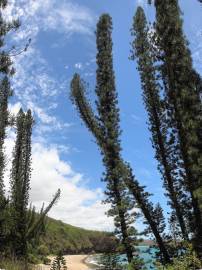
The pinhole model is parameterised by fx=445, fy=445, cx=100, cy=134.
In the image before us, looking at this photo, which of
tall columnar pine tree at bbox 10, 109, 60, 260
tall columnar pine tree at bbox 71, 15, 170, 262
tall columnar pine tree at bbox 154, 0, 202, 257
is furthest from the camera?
tall columnar pine tree at bbox 10, 109, 60, 260

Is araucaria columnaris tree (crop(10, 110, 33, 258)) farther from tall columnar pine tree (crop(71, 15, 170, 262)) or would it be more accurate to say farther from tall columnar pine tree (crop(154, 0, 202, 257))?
tall columnar pine tree (crop(154, 0, 202, 257))

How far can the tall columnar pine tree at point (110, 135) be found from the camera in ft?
74.1

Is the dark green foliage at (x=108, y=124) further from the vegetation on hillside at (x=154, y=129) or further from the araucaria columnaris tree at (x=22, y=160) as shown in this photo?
the araucaria columnaris tree at (x=22, y=160)

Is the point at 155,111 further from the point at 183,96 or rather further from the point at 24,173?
the point at 24,173

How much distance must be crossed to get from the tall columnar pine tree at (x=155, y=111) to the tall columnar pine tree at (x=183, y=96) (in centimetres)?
77

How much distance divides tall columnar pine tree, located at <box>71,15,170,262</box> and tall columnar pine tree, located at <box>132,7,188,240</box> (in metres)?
1.57

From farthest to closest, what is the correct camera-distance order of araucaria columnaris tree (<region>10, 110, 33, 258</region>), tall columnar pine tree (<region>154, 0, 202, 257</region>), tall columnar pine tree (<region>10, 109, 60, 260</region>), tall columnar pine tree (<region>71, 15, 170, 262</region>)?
1. araucaria columnaris tree (<region>10, 110, 33, 258</region>)
2. tall columnar pine tree (<region>10, 109, 60, 260</region>)
3. tall columnar pine tree (<region>71, 15, 170, 262</region>)
4. tall columnar pine tree (<region>154, 0, 202, 257</region>)

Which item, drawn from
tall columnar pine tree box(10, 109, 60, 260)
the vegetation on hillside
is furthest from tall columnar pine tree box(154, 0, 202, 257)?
tall columnar pine tree box(10, 109, 60, 260)

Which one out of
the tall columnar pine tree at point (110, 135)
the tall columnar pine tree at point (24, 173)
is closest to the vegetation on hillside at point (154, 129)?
the tall columnar pine tree at point (110, 135)

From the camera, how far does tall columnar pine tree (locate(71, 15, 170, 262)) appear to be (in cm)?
2258

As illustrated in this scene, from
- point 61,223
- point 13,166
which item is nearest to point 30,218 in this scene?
point 13,166

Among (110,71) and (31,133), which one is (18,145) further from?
(110,71)

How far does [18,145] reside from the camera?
42156 mm

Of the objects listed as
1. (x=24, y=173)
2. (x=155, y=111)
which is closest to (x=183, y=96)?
(x=155, y=111)
